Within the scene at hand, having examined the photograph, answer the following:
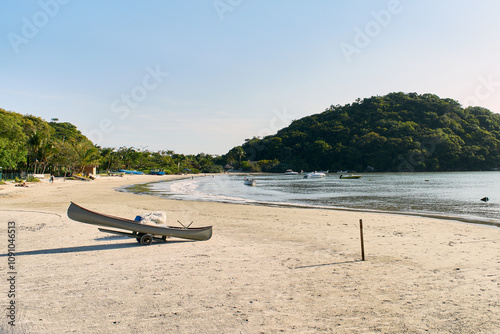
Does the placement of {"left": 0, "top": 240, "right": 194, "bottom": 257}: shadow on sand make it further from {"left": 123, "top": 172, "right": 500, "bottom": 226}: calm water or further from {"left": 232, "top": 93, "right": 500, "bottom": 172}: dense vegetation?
{"left": 232, "top": 93, "right": 500, "bottom": 172}: dense vegetation

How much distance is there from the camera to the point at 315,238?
37.5ft

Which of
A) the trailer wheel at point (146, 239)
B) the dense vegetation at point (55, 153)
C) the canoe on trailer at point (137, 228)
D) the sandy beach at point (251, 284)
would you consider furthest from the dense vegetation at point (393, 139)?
the trailer wheel at point (146, 239)

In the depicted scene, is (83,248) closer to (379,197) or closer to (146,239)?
(146,239)

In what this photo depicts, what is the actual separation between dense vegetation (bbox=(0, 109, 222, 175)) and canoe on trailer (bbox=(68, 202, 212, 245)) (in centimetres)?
3903

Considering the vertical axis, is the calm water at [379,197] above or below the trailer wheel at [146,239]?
below

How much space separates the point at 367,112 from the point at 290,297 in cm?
17077

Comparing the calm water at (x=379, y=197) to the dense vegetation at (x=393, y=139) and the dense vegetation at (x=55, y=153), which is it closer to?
the dense vegetation at (x=55, y=153)

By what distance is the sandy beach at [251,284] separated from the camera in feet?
→ 15.7

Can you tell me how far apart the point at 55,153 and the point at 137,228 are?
206 ft

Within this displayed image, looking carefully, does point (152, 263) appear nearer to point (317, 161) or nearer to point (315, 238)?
point (315, 238)

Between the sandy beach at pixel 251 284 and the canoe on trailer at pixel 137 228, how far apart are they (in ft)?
0.98

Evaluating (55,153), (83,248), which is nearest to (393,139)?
(55,153)

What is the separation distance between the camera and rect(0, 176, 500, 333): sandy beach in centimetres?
478

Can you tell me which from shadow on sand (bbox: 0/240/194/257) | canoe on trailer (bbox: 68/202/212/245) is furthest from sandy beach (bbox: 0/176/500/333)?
canoe on trailer (bbox: 68/202/212/245)
